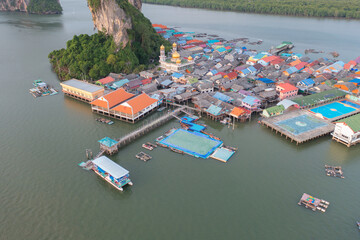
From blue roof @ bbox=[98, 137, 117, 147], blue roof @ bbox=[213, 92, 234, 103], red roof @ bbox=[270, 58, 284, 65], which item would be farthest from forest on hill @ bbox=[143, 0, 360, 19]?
blue roof @ bbox=[98, 137, 117, 147]

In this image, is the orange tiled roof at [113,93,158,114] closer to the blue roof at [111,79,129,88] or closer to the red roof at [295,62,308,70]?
the blue roof at [111,79,129,88]

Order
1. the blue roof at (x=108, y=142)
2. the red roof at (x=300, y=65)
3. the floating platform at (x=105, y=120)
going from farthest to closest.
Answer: the red roof at (x=300, y=65) < the floating platform at (x=105, y=120) < the blue roof at (x=108, y=142)

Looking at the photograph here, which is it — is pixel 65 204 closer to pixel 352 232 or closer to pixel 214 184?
pixel 214 184

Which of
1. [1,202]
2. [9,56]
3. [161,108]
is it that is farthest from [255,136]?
[9,56]

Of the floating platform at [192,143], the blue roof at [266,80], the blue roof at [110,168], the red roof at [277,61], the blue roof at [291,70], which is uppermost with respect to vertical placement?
the red roof at [277,61]

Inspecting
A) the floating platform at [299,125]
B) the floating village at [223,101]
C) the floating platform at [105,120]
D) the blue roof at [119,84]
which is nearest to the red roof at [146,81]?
the floating village at [223,101]

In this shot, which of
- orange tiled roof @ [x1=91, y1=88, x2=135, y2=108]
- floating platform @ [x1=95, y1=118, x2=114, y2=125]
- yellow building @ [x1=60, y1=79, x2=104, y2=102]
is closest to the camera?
floating platform @ [x1=95, y1=118, x2=114, y2=125]

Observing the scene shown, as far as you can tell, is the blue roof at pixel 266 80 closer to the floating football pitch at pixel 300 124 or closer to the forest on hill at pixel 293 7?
the floating football pitch at pixel 300 124
